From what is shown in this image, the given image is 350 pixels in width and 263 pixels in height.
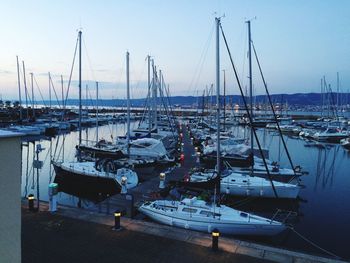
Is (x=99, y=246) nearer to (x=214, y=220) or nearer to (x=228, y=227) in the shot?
(x=214, y=220)

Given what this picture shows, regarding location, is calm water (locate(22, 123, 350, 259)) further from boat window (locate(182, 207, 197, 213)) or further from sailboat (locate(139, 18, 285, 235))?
boat window (locate(182, 207, 197, 213))

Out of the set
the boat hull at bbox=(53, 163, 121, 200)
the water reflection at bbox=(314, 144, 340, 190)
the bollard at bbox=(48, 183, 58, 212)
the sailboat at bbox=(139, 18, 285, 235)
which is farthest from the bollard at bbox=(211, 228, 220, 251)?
the water reflection at bbox=(314, 144, 340, 190)

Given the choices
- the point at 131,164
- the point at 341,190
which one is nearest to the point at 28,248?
the point at 131,164

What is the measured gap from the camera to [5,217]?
16.1 ft

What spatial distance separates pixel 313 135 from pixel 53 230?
58.2 m

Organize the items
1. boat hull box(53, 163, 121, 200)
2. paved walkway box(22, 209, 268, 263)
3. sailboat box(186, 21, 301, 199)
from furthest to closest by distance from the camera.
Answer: boat hull box(53, 163, 121, 200) < sailboat box(186, 21, 301, 199) < paved walkway box(22, 209, 268, 263)

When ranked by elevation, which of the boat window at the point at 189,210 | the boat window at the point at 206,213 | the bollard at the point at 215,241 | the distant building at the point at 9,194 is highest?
the distant building at the point at 9,194

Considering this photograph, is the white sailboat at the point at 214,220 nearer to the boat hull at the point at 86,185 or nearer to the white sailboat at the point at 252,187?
the white sailboat at the point at 252,187

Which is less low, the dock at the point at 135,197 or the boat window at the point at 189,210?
the boat window at the point at 189,210

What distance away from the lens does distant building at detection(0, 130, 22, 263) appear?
4.78 meters

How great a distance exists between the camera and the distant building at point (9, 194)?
478cm

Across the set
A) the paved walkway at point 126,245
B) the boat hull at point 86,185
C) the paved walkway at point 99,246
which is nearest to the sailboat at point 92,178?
the boat hull at point 86,185

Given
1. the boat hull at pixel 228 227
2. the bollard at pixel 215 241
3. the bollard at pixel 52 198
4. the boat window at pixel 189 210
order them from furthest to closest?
the boat window at pixel 189 210
the boat hull at pixel 228 227
the bollard at pixel 52 198
the bollard at pixel 215 241

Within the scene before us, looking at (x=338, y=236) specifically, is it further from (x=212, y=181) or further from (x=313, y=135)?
(x=313, y=135)
